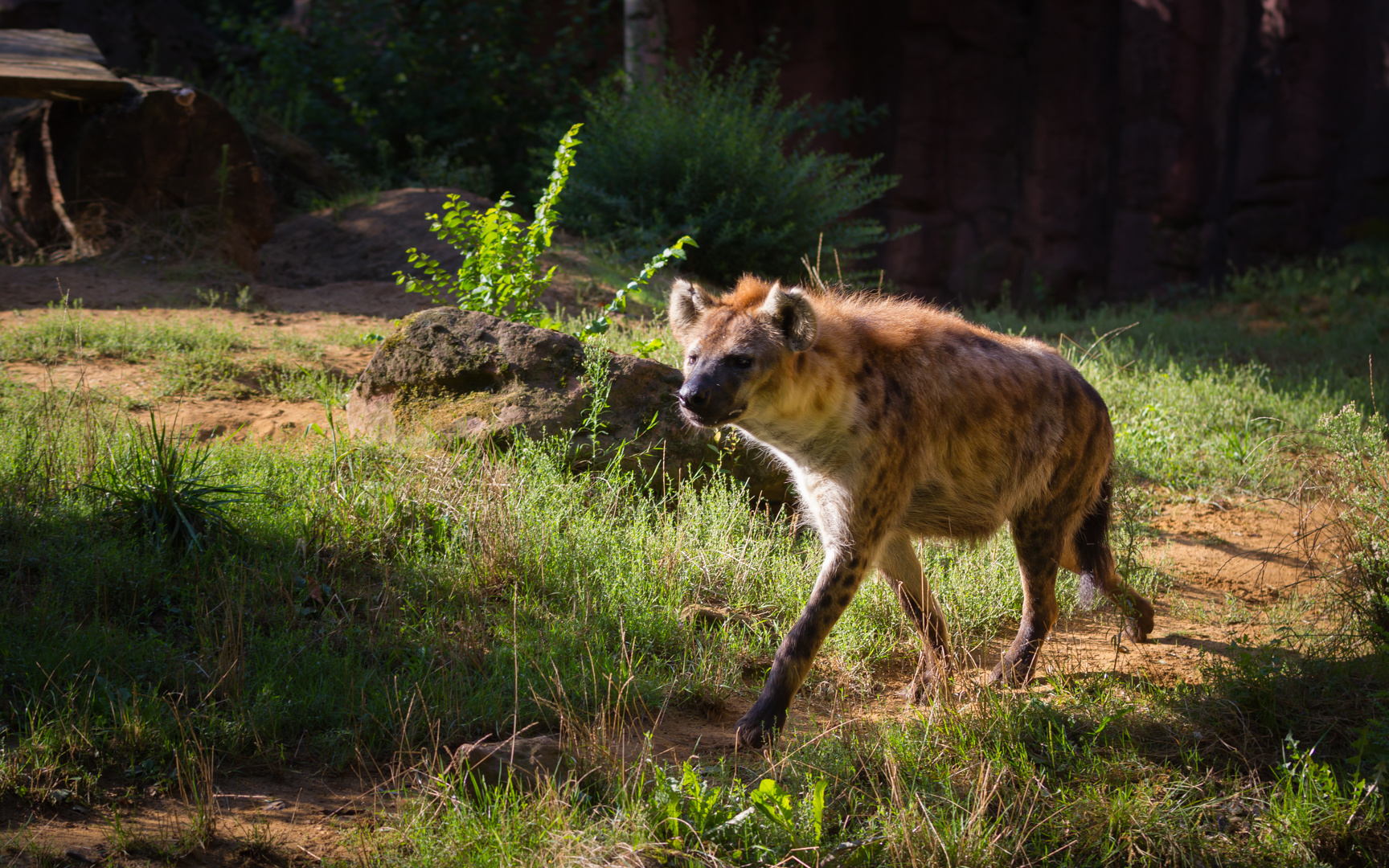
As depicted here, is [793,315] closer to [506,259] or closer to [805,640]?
[805,640]

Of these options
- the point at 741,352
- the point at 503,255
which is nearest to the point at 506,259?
the point at 503,255

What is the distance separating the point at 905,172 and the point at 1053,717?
11.8m

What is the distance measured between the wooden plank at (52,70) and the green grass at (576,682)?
10.7 ft

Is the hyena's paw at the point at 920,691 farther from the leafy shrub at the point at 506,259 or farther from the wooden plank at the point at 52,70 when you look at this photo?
the wooden plank at the point at 52,70

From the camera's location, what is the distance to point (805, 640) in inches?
120

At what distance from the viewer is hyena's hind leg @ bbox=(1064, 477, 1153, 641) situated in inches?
148

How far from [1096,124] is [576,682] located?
41.0 ft

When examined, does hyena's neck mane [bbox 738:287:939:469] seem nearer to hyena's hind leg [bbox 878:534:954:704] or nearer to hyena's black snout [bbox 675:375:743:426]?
hyena's black snout [bbox 675:375:743:426]

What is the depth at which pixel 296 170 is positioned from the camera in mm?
10398

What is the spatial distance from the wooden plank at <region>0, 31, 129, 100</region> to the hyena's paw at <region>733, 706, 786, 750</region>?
6691mm

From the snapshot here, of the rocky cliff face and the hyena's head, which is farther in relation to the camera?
the rocky cliff face

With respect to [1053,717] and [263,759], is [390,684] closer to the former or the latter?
[263,759]

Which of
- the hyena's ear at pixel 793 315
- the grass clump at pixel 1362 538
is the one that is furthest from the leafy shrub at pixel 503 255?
the grass clump at pixel 1362 538

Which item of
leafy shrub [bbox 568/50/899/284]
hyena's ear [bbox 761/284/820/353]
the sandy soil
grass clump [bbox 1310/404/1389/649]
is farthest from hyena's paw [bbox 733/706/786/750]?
leafy shrub [bbox 568/50/899/284]
